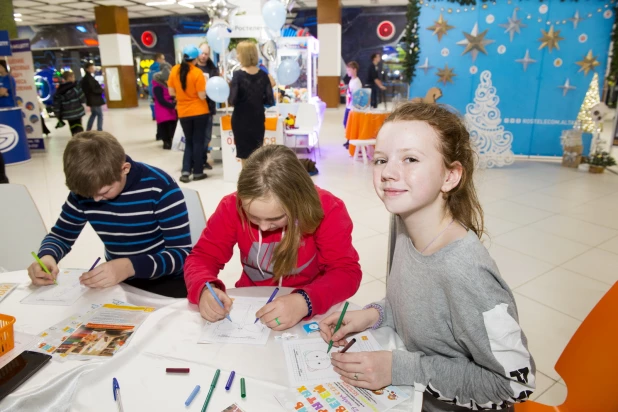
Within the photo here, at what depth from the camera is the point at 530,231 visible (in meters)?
3.87

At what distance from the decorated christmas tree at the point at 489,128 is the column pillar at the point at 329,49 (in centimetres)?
797

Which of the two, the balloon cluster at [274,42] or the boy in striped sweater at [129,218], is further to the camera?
the balloon cluster at [274,42]

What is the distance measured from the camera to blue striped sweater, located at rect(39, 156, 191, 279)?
173 centimetres

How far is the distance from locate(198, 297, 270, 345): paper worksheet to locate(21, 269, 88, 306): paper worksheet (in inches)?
19.7

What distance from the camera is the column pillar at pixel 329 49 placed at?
1314 cm

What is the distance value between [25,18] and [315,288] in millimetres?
19025

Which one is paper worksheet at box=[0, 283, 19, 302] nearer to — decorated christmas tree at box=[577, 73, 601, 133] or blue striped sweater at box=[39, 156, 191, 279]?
blue striped sweater at box=[39, 156, 191, 279]

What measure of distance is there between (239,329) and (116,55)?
609 inches

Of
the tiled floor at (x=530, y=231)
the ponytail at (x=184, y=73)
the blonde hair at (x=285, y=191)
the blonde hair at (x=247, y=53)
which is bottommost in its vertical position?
the tiled floor at (x=530, y=231)

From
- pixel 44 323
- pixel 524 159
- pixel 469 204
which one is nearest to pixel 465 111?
pixel 524 159

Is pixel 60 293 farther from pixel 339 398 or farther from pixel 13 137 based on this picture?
pixel 13 137

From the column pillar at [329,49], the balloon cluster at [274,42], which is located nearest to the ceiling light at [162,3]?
the column pillar at [329,49]

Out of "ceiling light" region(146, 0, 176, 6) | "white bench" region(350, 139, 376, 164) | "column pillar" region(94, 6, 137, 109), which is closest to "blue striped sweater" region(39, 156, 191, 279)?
"white bench" region(350, 139, 376, 164)

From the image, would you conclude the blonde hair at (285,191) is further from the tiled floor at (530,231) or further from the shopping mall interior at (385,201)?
the tiled floor at (530,231)
